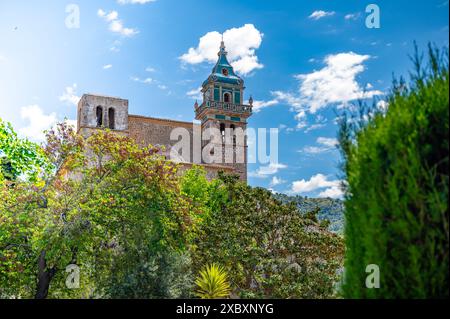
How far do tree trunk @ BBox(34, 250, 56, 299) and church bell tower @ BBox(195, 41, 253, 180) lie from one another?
2984 centimetres

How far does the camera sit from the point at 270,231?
21562mm

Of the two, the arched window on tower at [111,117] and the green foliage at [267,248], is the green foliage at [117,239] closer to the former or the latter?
the green foliage at [267,248]

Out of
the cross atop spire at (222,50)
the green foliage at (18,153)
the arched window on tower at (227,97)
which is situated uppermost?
the cross atop spire at (222,50)

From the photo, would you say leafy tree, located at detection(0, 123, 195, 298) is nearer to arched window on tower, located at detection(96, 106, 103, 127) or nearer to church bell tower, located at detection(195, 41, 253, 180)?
arched window on tower, located at detection(96, 106, 103, 127)

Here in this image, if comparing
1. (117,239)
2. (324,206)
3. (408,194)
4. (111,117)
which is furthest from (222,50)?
(408,194)

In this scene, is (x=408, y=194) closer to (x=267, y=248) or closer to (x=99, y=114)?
(x=267, y=248)

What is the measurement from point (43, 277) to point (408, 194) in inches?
527

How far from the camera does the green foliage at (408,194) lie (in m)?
6.32

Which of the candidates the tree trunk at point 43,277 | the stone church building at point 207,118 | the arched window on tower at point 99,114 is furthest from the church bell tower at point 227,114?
the tree trunk at point 43,277

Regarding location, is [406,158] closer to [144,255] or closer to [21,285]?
[144,255]

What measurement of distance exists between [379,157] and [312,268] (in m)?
14.1

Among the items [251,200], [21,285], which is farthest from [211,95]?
[21,285]

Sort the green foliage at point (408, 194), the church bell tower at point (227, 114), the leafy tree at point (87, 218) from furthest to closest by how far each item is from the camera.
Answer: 1. the church bell tower at point (227, 114)
2. the leafy tree at point (87, 218)
3. the green foliage at point (408, 194)

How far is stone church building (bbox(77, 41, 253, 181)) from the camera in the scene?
39094 millimetres
